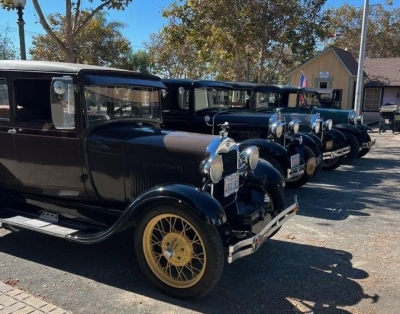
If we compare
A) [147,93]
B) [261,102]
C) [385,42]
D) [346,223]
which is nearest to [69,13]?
[261,102]

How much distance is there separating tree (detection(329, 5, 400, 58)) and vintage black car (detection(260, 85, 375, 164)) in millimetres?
25835

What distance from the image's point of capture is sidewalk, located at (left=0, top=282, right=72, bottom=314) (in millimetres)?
2960

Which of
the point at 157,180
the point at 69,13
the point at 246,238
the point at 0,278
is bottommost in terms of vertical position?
the point at 0,278

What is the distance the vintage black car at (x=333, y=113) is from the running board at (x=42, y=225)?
7080 mm

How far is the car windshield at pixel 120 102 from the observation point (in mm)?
3936

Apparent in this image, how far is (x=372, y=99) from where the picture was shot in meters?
25.5

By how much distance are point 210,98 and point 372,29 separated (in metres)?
31.9

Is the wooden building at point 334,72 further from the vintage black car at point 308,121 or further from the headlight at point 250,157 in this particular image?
the headlight at point 250,157

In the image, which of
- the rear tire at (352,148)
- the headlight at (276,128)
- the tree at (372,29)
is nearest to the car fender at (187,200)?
the headlight at (276,128)

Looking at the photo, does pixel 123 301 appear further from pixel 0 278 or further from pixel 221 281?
pixel 0 278

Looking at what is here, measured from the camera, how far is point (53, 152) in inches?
161

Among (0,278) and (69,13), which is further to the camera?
(69,13)

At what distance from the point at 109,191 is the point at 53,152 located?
72 centimetres

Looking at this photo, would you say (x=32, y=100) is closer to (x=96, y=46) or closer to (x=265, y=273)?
(x=265, y=273)
